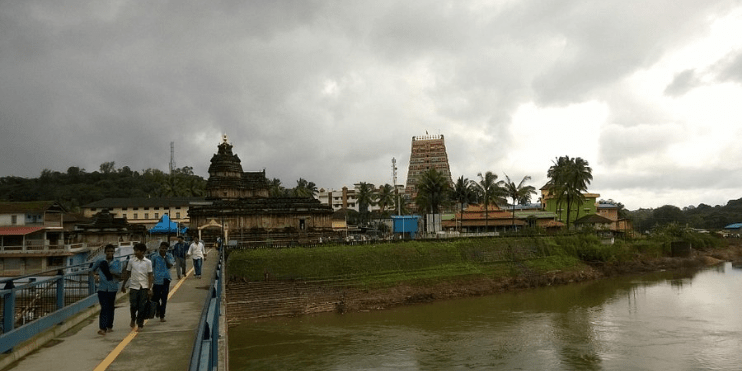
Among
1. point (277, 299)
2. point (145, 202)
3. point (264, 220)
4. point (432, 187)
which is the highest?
point (432, 187)

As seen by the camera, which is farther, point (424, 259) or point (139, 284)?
point (424, 259)

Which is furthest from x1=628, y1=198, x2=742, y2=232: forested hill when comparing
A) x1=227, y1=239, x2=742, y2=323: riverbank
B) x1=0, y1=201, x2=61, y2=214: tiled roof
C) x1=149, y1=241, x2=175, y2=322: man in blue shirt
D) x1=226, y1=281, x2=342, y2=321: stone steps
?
x1=149, y1=241, x2=175, y2=322: man in blue shirt

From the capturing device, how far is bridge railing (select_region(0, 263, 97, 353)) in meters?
8.45

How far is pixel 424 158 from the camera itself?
116 meters

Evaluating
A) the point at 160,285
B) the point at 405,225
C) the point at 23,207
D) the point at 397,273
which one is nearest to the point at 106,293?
the point at 160,285

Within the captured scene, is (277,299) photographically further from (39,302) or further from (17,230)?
(17,230)

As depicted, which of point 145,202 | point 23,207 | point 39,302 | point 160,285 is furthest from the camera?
point 145,202

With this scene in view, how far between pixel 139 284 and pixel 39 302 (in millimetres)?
2404

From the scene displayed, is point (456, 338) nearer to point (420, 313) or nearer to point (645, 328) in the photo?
point (420, 313)

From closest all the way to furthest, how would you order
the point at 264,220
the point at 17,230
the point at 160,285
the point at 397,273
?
the point at 160,285 < the point at 397,273 < the point at 17,230 < the point at 264,220

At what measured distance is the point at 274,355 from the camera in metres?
24.6

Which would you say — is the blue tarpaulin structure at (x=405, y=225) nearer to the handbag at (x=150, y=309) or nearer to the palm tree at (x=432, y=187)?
the palm tree at (x=432, y=187)

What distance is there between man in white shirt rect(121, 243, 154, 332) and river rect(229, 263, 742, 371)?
42.7 ft

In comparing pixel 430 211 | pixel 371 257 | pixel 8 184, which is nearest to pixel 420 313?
pixel 371 257
